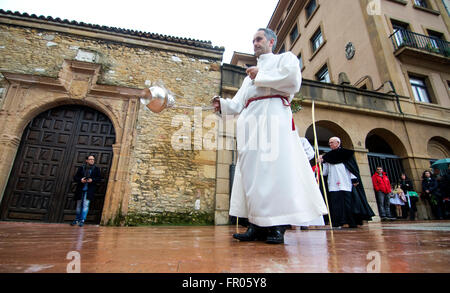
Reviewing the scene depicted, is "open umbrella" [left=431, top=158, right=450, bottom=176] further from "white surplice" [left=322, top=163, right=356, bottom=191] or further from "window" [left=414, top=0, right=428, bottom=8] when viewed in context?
"window" [left=414, top=0, right=428, bottom=8]

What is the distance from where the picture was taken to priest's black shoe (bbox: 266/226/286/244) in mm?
1742

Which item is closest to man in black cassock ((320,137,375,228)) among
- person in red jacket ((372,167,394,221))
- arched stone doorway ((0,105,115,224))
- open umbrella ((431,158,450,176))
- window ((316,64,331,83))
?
person in red jacket ((372,167,394,221))

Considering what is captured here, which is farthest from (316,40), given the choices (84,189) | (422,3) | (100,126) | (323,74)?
(84,189)

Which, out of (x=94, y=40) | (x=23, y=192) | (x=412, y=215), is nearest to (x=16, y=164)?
(x=23, y=192)

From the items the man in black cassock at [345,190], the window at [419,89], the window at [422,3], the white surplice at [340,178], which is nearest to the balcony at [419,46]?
the window at [419,89]

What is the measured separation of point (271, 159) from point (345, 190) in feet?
12.1

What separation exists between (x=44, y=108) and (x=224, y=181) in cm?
580

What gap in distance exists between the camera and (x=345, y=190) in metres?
4.76

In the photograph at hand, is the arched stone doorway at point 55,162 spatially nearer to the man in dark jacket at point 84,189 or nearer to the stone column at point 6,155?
the stone column at point 6,155

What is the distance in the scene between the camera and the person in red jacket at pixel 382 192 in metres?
7.39

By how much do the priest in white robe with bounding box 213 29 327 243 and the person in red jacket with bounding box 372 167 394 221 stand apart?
279 inches

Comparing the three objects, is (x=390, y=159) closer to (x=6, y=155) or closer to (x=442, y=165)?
(x=442, y=165)

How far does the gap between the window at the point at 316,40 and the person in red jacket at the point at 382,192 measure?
1030 cm

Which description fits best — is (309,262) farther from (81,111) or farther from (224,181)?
(81,111)
